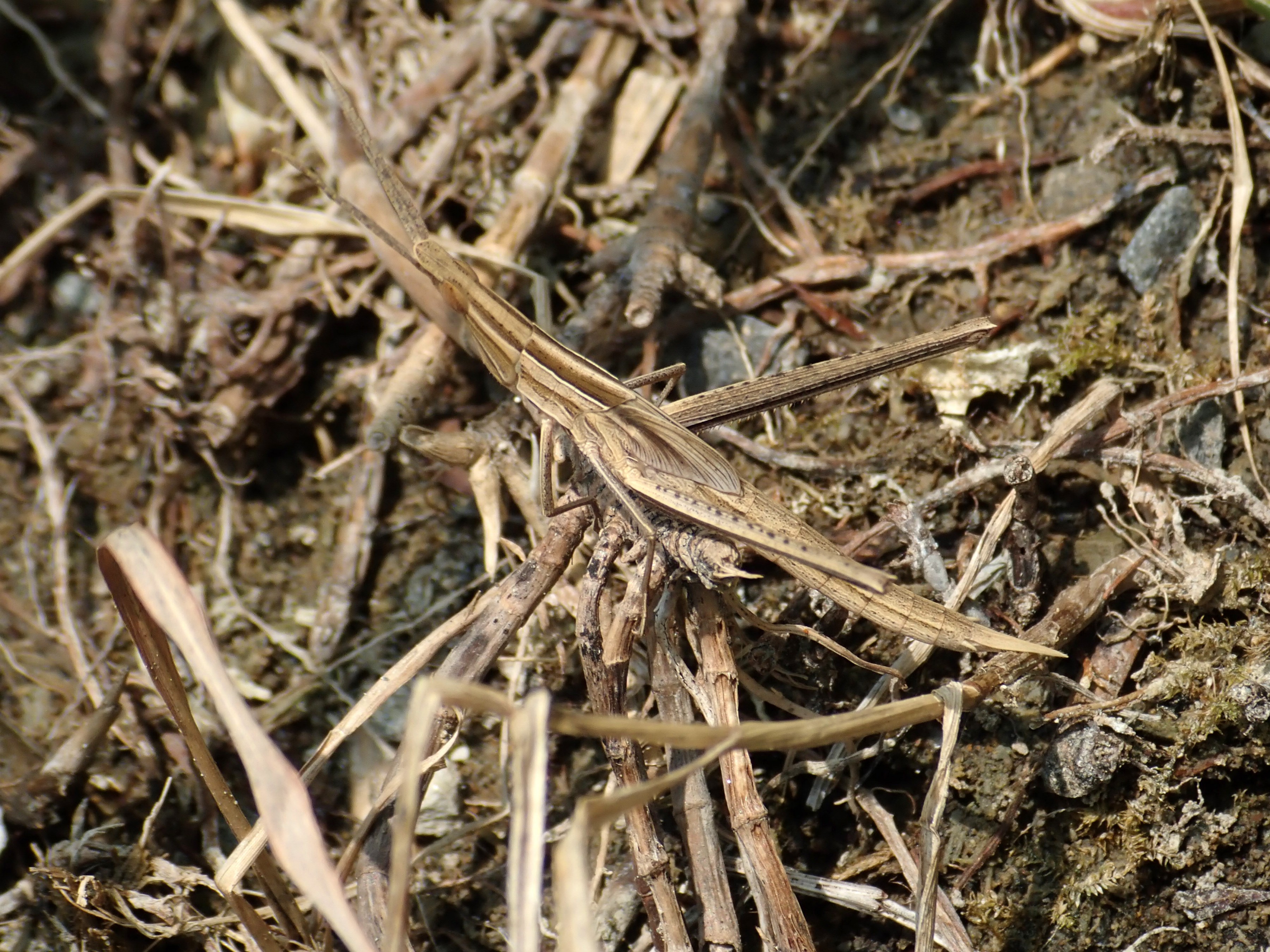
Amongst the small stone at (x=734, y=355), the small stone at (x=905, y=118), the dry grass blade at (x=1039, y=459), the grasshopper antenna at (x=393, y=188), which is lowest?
the dry grass blade at (x=1039, y=459)

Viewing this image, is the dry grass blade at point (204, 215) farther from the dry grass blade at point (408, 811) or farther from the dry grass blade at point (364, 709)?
the dry grass blade at point (408, 811)

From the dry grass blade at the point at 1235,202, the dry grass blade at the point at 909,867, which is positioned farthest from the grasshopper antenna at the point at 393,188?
the dry grass blade at the point at 1235,202

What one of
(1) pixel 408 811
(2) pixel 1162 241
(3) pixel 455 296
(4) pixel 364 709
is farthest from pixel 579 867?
(2) pixel 1162 241

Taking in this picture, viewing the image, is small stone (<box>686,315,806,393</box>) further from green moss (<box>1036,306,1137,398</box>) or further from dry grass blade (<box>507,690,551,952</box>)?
dry grass blade (<box>507,690,551,952</box>)

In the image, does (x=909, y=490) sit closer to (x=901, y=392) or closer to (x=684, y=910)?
(x=901, y=392)

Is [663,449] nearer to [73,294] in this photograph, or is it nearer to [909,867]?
[909,867]

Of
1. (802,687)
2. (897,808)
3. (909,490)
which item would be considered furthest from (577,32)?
(897,808)

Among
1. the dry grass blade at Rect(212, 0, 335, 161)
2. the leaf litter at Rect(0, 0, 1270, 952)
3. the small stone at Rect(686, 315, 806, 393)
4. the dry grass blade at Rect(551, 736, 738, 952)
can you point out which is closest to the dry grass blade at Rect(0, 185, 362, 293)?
the leaf litter at Rect(0, 0, 1270, 952)
